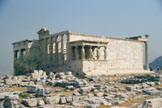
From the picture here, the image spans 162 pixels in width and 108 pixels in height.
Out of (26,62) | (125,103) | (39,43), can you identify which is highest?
(39,43)

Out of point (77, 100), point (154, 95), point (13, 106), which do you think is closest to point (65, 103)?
point (77, 100)

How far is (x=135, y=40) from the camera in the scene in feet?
135

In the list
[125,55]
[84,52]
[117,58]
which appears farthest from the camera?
[125,55]

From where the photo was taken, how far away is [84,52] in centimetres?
3281

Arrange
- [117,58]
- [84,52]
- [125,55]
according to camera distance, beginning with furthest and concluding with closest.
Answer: [125,55], [117,58], [84,52]

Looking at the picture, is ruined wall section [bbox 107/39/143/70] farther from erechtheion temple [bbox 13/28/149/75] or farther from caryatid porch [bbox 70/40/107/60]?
caryatid porch [bbox 70/40/107/60]

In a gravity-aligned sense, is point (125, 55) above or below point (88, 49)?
below

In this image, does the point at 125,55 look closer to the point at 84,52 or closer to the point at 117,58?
the point at 117,58

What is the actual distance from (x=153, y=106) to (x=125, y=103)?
9.40 ft

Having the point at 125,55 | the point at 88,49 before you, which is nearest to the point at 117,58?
the point at 125,55

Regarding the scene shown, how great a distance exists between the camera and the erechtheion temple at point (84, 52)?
102 ft

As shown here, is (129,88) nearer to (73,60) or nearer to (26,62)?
(73,60)

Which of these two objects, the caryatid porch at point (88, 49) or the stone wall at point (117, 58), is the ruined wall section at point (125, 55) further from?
the caryatid porch at point (88, 49)

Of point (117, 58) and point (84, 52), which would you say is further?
point (117, 58)
